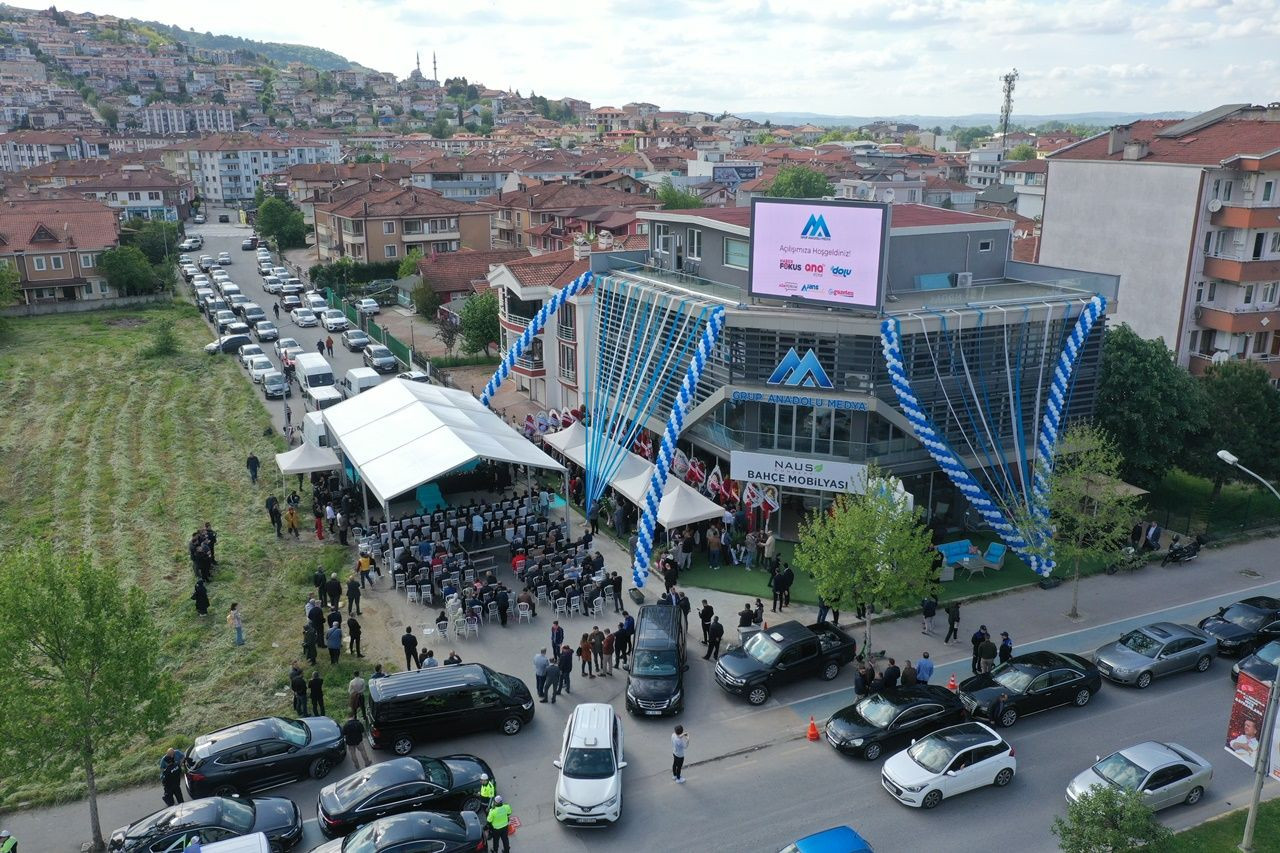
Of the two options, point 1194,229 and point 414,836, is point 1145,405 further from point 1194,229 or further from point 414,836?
point 414,836

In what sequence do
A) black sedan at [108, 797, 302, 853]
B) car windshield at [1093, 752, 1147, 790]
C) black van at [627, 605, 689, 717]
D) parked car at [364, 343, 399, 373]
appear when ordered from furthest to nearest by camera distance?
parked car at [364, 343, 399, 373] → black van at [627, 605, 689, 717] → car windshield at [1093, 752, 1147, 790] → black sedan at [108, 797, 302, 853]

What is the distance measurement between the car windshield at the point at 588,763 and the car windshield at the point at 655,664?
3.37 m

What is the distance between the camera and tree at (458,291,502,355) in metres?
52.1

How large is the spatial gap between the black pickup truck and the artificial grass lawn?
8.58 m

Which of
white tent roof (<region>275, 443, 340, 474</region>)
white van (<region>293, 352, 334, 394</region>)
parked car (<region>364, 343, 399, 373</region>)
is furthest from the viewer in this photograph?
parked car (<region>364, 343, 399, 373</region>)

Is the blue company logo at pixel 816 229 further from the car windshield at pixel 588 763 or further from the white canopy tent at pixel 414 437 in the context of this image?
the car windshield at pixel 588 763

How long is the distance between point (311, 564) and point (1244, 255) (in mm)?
35760

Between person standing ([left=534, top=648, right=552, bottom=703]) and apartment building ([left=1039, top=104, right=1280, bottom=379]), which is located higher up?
apartment building ([left=1039, top=104, right=1280, bottom=379])

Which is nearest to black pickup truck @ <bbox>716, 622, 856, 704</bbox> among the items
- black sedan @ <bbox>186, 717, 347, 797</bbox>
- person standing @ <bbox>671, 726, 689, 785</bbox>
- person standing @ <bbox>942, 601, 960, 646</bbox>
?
person standing @ <bbox>671, 726, 689, 785</bbox>

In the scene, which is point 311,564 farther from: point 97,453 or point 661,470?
point 97,453

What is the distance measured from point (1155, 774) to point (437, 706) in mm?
13223

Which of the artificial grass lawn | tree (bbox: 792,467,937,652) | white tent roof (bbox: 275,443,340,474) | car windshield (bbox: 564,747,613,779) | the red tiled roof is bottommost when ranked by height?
the artificial grass lawn

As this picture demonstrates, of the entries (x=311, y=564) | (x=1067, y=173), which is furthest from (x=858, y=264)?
(x=1067, y=173)

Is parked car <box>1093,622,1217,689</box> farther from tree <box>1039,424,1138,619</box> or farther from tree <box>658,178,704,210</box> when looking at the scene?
tree <box>658,178,704,210</box>
